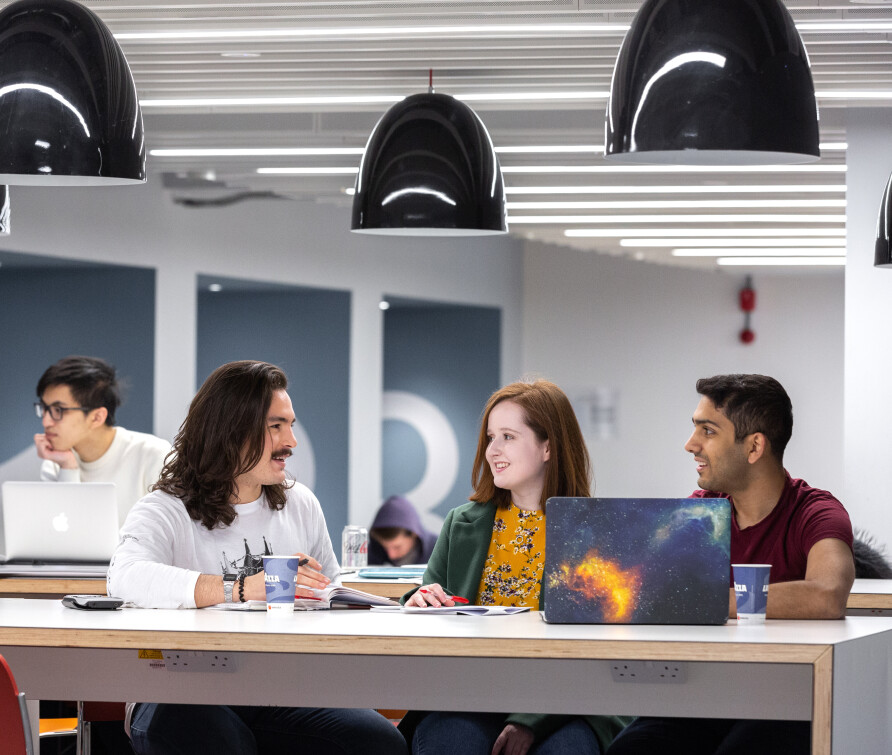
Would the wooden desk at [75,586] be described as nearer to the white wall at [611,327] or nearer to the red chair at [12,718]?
the red chair at [12,718]

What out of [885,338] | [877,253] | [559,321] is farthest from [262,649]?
[559,321]

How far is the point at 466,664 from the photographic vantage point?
2.53 meters

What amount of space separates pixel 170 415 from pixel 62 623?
19.6ft

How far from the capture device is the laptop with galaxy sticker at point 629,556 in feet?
8.29

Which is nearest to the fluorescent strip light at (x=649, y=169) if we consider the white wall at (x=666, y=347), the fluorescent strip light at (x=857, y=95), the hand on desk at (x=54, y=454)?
the fluorescent strip light at (x=857, y=95)

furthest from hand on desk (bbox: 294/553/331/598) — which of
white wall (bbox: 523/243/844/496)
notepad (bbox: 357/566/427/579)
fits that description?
white wall (bbox: 523/243/844/496)

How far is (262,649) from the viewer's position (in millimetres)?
2408

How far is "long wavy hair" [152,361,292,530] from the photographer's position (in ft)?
10.2

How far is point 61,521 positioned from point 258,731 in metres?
1.96

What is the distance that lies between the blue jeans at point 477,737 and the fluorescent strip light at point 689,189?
4041mm

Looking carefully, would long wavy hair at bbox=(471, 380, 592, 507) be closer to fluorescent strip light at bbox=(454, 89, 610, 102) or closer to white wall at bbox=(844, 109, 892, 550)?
fluorescent strip light at bbox=(454, 89, 610, 102)

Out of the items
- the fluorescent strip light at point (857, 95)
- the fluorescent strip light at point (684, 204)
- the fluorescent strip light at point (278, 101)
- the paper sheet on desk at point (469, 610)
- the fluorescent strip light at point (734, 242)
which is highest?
the fluorescent strip light at point (857, 95)

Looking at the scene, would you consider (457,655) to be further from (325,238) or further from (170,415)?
(325,238)

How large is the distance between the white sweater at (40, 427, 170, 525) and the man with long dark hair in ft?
7.06
